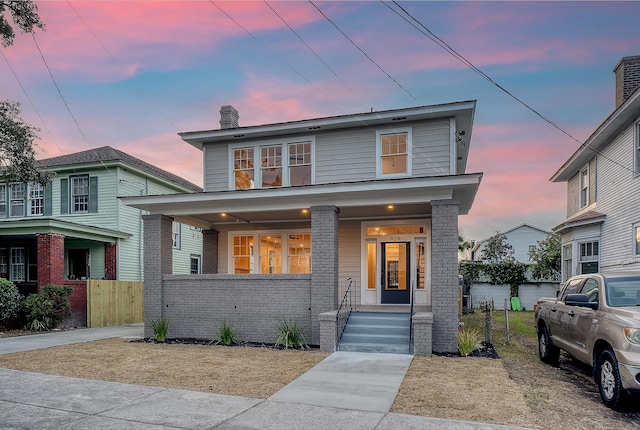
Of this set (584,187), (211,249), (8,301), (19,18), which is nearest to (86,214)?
(8,301)

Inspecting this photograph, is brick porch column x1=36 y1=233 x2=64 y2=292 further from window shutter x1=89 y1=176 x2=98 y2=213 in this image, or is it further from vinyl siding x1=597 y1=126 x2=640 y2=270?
vinyl siding x1=597 y1=126 x2=640 y2=270

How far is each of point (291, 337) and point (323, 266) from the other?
1997mm

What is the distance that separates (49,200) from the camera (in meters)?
20.9

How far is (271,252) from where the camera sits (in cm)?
1552

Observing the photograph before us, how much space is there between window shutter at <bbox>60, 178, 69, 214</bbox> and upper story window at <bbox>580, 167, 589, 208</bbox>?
23.1 meters

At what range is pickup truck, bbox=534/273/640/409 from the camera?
A: 5.84 meters

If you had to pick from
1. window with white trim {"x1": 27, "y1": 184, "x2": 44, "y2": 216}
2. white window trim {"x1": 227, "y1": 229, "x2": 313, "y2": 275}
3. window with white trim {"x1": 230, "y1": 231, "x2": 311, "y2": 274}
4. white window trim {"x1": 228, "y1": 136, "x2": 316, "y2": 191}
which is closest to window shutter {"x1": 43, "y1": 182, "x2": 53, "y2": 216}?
window with white trim {"x1": 27, "y1": 184, "x2": 44, "y2": 216}

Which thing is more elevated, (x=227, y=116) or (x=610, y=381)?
(x=227, y=116)

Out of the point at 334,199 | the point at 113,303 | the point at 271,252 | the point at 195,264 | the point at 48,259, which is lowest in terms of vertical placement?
the point at 113,303

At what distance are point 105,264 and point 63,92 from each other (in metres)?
8.32

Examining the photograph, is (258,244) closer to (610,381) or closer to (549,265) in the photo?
(610,381)

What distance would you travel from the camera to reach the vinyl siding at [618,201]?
13.5m

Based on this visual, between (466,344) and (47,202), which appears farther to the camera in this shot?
(47,202)

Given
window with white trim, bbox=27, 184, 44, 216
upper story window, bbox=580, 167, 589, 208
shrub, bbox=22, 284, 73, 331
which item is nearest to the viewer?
shrub, bbox=22, 284, 73, 331
